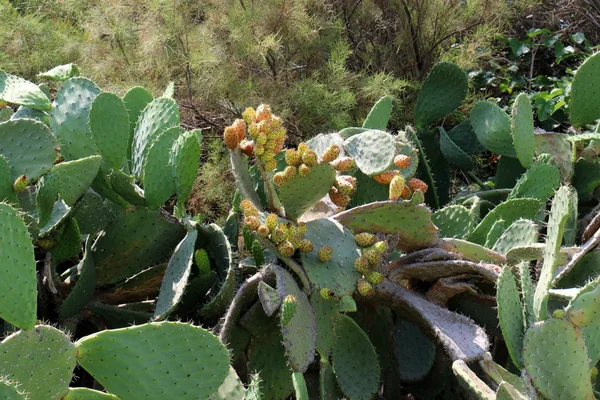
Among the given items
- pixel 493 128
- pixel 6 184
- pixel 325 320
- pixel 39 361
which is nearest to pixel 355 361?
pixel 325 320

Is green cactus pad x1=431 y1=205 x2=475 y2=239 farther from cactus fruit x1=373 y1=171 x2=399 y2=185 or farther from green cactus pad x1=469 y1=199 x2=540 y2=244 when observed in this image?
cactus fruit x1=373 y1=171 x2=399 y2=185

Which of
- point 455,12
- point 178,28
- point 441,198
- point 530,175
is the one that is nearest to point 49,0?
point 178,28

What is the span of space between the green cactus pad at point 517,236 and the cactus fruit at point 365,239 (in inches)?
15.5

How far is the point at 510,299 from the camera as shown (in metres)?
1.52

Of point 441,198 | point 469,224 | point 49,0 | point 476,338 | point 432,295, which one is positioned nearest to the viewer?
point 476,338

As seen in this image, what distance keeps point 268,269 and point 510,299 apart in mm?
607

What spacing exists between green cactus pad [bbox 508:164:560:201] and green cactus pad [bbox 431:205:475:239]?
1.01 feet

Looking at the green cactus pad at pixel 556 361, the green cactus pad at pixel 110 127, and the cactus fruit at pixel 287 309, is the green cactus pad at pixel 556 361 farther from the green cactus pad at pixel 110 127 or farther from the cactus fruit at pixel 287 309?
the green cactus pad at pixel 110 127

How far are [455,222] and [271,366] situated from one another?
765 mm

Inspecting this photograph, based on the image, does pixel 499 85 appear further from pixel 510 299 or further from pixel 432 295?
pixel 510 299

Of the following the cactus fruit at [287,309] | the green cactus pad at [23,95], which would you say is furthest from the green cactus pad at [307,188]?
the green cactus pad at [23,95]

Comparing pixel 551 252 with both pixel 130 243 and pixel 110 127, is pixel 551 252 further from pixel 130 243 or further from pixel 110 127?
pixel 110 127

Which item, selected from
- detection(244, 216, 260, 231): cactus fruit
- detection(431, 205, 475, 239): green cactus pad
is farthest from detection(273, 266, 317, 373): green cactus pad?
detection(431, 205, 475, 239): green cactus pad

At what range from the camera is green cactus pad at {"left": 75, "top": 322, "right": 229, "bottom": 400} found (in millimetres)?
1390
